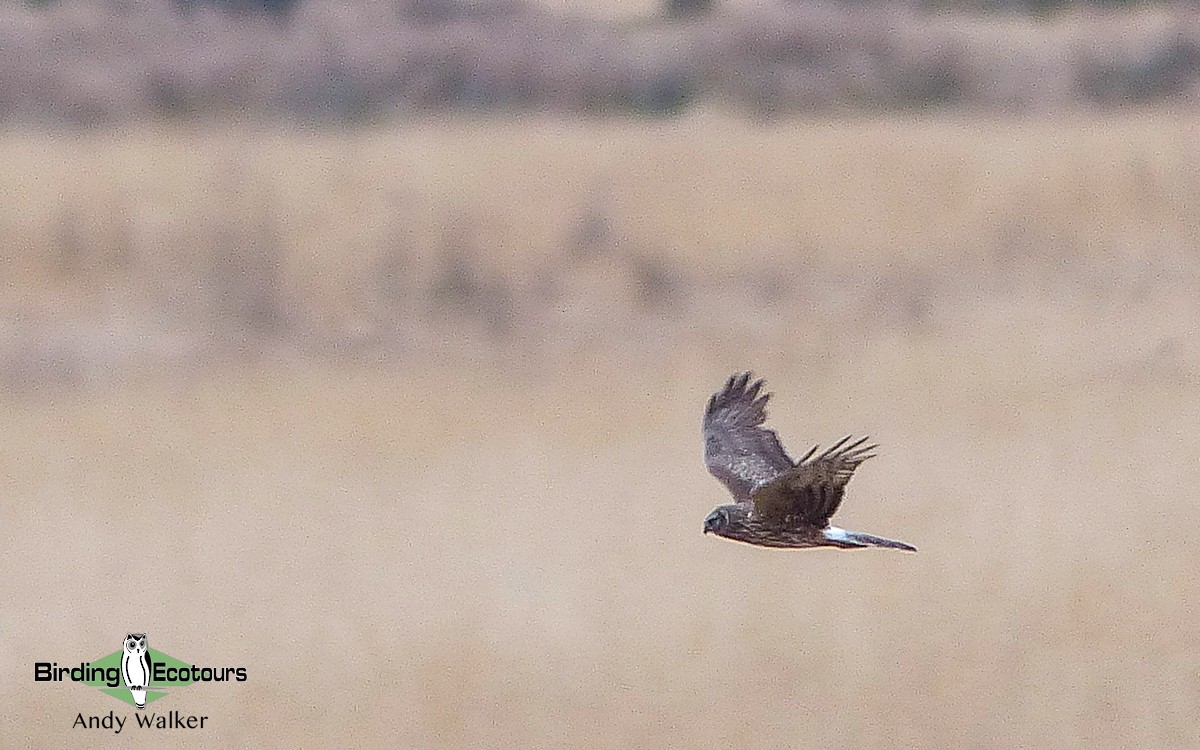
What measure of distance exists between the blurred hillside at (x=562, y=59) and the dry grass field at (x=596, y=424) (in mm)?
228

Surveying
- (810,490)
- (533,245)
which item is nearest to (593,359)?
(533,245)

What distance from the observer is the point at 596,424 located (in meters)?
9.70

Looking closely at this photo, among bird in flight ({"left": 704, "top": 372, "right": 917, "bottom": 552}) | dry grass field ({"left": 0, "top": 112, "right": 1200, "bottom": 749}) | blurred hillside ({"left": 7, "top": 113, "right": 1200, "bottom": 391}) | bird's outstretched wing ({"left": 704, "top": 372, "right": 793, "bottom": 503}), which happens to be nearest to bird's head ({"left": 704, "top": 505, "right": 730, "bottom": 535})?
bird in flight ({"left": 704, "top": 372, "right": 917, "bottom": 552})

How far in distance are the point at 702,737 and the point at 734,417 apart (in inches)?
78.6

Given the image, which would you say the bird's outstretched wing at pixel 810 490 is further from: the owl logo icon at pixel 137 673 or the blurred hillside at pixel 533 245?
the blurred hillside at pixel 533 245

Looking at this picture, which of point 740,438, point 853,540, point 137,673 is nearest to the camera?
point 853,540

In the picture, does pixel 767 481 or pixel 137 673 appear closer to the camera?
pixel 767 481

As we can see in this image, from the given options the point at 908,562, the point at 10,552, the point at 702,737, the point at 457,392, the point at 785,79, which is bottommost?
the point at 702,737

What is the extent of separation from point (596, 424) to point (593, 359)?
84 cm

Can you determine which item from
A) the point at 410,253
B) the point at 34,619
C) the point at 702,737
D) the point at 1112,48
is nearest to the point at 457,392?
the point at 410,253

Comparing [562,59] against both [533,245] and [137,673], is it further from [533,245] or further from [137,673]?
[137,673]

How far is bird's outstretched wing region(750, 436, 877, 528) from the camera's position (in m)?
4.57

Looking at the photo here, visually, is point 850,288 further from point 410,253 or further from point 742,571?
point 742,571

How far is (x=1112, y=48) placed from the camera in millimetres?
12109
